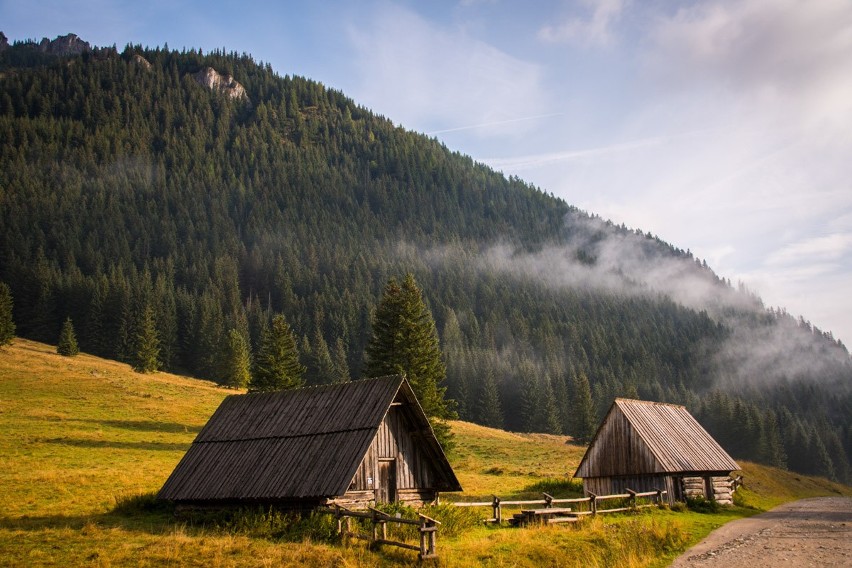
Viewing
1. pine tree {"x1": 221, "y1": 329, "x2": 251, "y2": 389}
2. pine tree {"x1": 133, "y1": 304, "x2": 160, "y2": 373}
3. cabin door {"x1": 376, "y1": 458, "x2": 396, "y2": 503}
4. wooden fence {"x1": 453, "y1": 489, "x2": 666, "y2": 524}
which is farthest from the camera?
Result: pine tree {"x1": 133, "y1": 304, "x2": 160, "y2": 373}

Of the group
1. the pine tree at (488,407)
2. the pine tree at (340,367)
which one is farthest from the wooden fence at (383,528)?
the pine tree at (488,407)

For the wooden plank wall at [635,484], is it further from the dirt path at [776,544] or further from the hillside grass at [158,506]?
the dirt path at [776,544]

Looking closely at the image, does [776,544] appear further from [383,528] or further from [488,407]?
[488,407]

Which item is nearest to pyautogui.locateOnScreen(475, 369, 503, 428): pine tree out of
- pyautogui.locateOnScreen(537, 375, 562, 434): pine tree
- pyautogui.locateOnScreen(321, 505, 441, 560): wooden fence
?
pyautogui.locateOnScreen(537, 375, 562, 434): pine tree

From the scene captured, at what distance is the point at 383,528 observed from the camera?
68.9ft

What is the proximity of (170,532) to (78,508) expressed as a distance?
25.3 ft

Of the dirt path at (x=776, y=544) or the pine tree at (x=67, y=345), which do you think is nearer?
the dirt path at (x=776, y=544)

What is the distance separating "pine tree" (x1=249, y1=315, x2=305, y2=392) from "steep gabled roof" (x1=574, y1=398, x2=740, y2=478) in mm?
25783

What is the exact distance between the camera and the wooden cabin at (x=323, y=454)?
81.4ft

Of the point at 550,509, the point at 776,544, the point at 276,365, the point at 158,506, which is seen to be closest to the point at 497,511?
the point at 550,509

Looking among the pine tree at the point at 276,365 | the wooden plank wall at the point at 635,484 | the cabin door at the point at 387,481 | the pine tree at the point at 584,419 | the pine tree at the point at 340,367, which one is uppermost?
the pine tree at the point at 340,367

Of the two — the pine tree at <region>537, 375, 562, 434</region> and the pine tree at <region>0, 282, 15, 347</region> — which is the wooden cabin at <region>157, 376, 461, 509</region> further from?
the pine tree at <region>537, 375, 562, 434</region>

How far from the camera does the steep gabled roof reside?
39281 mm

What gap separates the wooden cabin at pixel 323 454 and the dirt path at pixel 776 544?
34.7ft
